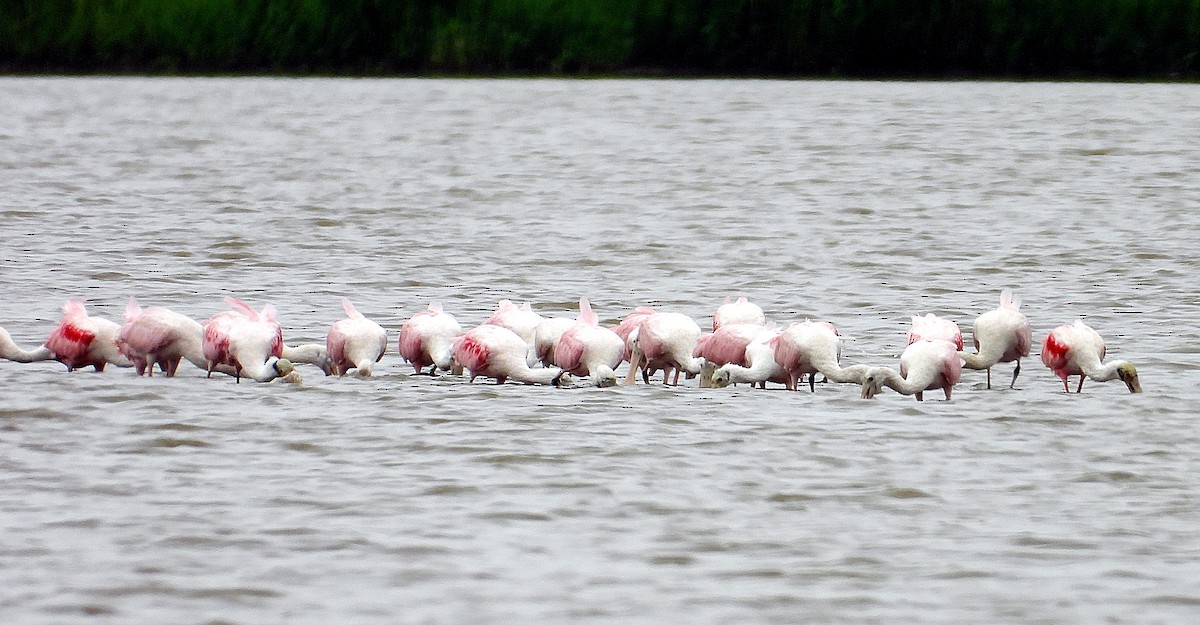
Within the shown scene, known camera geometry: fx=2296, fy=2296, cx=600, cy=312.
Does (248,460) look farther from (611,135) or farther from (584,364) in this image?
(611,135)

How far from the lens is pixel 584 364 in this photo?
9836 mm

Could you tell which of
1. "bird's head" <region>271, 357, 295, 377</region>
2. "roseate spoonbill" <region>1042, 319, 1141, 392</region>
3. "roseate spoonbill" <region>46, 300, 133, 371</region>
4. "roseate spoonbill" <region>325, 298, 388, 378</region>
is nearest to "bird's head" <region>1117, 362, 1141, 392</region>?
"roseate spoonbill" <region>1042, 319, 1141, 392</region>

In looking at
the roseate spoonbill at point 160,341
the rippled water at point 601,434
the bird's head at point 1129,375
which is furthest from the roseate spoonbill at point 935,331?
the roseate spoonbill at point 160,341

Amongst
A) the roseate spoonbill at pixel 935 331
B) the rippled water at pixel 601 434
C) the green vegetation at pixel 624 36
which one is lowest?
the rippled water at pixel 601 434

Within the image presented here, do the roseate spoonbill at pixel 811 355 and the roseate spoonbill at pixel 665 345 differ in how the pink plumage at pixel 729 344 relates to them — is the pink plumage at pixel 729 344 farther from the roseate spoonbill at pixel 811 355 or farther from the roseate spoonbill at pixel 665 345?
the roseate spoonbill at pixel 811 355

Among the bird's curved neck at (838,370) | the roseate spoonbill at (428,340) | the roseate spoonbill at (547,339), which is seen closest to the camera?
the bird's curved neck at (838,370)

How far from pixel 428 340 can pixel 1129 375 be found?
3017 millimetres

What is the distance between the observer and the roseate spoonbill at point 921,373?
9422mm

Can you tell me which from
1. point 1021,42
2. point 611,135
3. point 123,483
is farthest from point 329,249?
point 1021,42

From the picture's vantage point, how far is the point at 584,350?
9805 millimetres

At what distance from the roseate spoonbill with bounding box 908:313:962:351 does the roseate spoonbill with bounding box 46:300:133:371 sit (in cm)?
346

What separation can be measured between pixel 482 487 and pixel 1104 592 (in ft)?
7.40

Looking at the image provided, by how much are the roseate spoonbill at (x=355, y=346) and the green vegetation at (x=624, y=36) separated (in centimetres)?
2274

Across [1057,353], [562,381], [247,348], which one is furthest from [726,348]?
[247,348]
